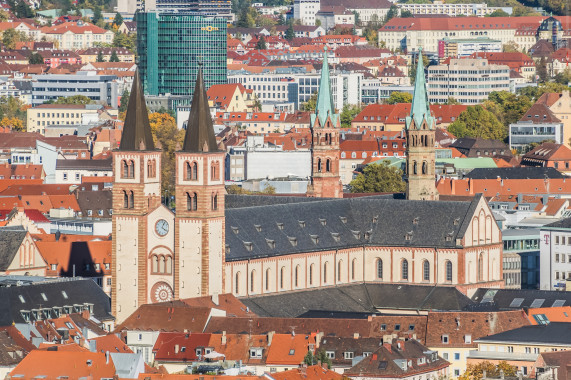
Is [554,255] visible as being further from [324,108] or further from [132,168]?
[132,168]

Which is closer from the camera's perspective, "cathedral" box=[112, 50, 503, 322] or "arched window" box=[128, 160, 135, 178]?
"cathedral" box=[112, 50, 503, 322]

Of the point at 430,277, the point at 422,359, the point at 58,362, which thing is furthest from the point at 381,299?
the point at 58,362

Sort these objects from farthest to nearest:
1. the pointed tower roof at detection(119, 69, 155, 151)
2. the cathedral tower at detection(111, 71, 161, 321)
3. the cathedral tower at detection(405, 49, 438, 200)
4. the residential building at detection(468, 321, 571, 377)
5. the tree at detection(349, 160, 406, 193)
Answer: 1. the tree at detection(349, 160, 406, 193)
2. the cathedral tower at detection(405, 49, 438, 200)
3. the pointed tower roof at detection(119, 69, 155, 151)
4. the cathedral tower at detection(111, 71, 161, 321)
5. the residential building at detection(468, 321, 571, 377)

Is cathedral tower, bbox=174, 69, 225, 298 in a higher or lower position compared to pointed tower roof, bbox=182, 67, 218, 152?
lower

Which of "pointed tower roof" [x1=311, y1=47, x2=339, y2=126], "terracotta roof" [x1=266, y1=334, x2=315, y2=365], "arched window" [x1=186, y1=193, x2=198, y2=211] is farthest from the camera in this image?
"pointed tower roof" [x1=311, y1=47, x2=339, y2=126]

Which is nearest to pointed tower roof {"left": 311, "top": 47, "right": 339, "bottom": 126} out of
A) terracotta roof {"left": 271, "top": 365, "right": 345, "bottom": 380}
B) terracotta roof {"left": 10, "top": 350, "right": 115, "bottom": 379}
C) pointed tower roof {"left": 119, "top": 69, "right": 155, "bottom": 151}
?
pointed tower roof {"left": 119, "top": 69, "right": 155, "bottom": 151}

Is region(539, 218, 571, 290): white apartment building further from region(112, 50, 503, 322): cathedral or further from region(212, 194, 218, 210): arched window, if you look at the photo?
region(212, 194, 218, 210): arched window
